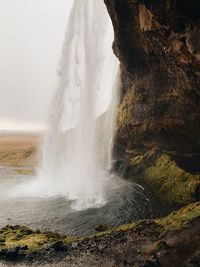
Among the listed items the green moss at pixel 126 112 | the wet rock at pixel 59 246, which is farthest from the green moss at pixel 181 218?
the green moss at pixel 126 112

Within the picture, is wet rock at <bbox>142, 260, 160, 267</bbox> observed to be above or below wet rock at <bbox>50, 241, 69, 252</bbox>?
above

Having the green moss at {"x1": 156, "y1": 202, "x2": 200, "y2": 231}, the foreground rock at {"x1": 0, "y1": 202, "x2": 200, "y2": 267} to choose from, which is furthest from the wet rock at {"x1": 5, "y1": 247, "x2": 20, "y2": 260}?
the green moss at {"x1": 156, "y1": 202, "x2": 200, "y2": 231}

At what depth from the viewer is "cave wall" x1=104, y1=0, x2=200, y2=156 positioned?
3111 centimetres

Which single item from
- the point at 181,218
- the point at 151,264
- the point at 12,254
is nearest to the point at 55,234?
the point at 12,254

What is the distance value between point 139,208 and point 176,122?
1490cm

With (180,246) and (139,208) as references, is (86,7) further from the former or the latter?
(180,246)

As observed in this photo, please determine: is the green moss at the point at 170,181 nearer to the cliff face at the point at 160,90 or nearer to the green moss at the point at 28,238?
the cliff face at the point at 160,90

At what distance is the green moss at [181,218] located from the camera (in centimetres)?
2569

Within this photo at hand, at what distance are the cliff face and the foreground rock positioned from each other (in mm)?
11518

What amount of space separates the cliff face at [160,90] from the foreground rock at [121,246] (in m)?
11.5

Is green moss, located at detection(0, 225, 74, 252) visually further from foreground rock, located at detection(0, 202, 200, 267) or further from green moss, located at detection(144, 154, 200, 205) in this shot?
green moss, located at detection(144, 154, 200, 205)

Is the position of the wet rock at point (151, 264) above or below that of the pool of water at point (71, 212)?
above

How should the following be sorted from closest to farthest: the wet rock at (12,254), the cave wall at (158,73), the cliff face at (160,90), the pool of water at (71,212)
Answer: the wet rock at (12,254)
the cave wall at (158,73)
the pool of water at (71,212)
the cliff face at (160,90)

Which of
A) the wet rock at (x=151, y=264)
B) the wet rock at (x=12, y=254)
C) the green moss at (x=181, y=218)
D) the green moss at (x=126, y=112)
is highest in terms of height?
the green moss at (x=126, y=112)
